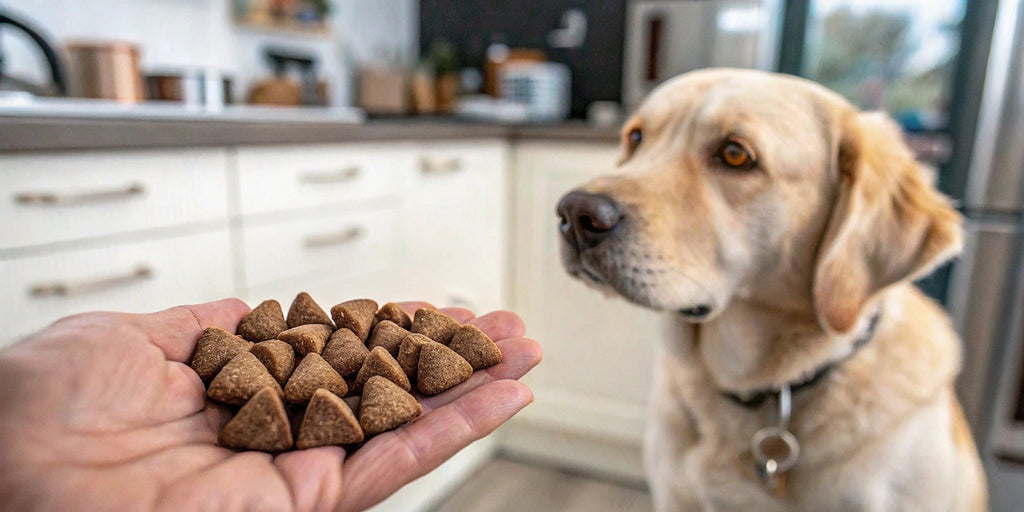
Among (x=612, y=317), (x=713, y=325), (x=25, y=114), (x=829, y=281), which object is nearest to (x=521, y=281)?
(x=612, y=317)

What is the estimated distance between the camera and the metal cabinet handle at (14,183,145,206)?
719 millimetres

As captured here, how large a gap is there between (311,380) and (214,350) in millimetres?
70

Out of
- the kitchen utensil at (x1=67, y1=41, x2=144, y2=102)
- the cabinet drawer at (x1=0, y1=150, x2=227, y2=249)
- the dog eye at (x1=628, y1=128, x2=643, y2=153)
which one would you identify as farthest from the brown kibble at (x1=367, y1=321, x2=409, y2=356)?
the kitchen utensil at (x1=67, y1=41, x2=144, y2=102)

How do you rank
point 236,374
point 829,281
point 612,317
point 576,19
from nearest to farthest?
1. point 236,374
2. point 829,281
3. point 612,317
4. point 576,19

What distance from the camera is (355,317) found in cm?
44

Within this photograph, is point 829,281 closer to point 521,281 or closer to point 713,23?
point 521,281

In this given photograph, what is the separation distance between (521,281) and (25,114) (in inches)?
39.2

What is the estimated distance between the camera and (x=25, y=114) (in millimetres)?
767

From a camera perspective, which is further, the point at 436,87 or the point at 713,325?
the point at 436,87

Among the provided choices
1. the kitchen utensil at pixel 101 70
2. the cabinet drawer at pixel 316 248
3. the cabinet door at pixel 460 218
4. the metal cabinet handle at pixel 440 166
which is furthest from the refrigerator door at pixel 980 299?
the kitchen utensil at pixel 101 70

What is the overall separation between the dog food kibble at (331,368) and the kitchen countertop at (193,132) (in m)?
0.48

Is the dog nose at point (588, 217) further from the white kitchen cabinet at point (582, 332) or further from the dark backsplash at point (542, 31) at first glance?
the dark backsplash at point (542, 31)

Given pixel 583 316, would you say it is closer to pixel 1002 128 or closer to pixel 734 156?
pixel 734 156

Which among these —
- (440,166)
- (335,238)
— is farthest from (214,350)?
(440,166)
